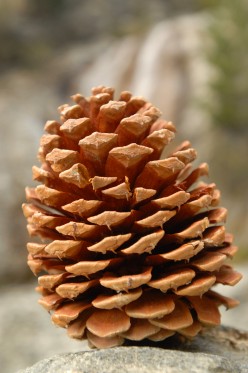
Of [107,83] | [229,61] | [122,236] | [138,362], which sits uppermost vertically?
[107,83]

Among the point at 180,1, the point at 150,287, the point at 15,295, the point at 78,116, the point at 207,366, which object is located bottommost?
the point at 207,366

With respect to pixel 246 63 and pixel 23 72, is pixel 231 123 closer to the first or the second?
pixel 246 63

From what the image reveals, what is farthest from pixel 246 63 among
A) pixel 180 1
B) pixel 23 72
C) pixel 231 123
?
pixel 180 1

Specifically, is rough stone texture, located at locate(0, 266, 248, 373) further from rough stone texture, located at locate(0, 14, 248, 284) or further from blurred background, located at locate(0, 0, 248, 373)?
rough stone texture, located at locate(0, 14, 248, 284)

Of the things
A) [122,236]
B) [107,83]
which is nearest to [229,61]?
[107,83]

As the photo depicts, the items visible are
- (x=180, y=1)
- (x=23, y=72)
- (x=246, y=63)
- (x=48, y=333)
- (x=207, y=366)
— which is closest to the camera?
(x=207, y=366)

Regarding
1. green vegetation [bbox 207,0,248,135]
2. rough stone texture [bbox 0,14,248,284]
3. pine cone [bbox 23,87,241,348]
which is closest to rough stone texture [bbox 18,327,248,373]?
pine cone [bbox 23,87,241,348]

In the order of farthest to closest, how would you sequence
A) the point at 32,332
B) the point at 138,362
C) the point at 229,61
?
the point at 229,61, the point at 32,332, the point at 138,362

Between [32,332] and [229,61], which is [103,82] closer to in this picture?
[229,61]
